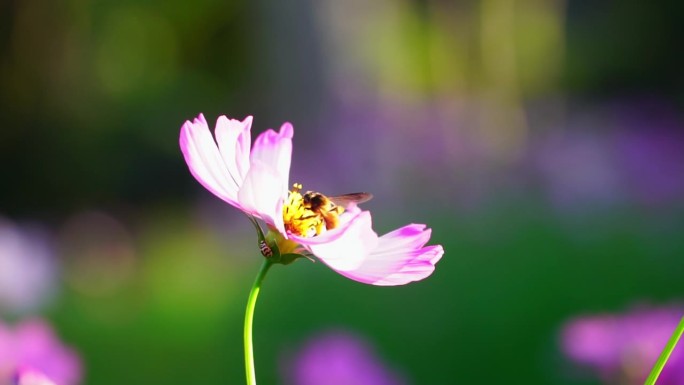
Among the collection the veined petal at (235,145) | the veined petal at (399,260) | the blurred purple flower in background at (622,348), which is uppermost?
the veined petal at (235,145)

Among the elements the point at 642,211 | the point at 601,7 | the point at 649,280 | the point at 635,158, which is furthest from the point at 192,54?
the point at 649,280

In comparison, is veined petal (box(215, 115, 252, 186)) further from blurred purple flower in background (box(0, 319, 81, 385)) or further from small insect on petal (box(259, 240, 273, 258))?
blurred purple flower in background (box(0, 319, 81, 385))

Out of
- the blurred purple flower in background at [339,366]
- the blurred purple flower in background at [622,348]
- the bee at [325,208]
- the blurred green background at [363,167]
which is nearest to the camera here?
the bee at [325,208]

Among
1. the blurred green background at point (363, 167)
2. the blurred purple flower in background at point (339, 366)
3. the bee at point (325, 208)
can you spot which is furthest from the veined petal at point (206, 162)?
the blurred green background at point (363, 167)

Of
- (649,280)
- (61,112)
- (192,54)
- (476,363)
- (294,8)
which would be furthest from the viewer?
(192,54)

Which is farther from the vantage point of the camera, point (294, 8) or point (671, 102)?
point (671, 102)

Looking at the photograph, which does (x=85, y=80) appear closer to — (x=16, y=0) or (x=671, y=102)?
(x=16, y=0)

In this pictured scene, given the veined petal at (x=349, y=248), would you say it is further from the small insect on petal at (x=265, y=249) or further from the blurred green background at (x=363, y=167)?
the blurred green background at (x=363, y=167)
